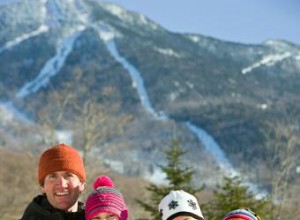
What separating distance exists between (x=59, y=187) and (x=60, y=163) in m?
0.20

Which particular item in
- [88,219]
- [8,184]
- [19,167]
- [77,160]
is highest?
[19,167]

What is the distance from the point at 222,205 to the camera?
15922mm

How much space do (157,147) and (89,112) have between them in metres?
161

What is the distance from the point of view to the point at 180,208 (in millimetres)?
4832

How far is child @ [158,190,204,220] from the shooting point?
481 centimetres

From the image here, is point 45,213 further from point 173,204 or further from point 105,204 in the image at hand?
point 173,204

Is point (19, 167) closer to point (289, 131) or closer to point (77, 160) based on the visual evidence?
point (289, 131)

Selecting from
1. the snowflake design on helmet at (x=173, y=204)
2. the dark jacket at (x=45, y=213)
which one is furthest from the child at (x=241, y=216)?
the dark jacket at (x=45, y=213)

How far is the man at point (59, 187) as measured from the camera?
15.8 ft

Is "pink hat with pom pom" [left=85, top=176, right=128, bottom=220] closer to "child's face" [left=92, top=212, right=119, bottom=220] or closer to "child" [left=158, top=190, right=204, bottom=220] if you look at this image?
"child's face" [left=92, top=212, right=119, bottom=220]

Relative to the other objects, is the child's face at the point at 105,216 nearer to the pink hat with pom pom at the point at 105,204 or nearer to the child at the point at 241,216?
the pink hat with pom pom at the point at 105,204

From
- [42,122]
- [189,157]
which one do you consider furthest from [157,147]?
[42,122]

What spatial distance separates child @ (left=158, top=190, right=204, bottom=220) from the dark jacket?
0.69 m

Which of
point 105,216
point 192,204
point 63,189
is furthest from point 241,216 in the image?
point 63,189
